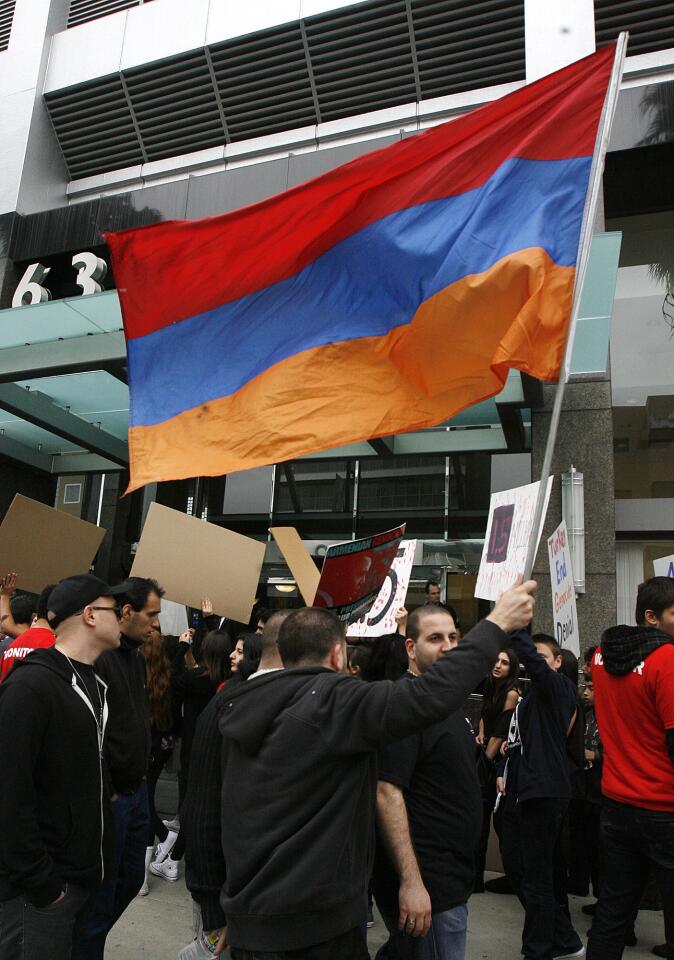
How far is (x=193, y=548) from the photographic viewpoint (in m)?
6.90

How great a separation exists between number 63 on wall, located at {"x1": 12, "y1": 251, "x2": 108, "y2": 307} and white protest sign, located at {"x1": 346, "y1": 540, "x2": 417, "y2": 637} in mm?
8058

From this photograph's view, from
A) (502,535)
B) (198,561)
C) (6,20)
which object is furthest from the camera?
(6,20)

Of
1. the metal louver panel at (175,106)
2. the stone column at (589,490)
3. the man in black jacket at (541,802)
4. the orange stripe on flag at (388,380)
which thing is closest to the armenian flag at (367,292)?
the orange stripe on flag at (388,380)

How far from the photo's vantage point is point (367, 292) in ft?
13.1

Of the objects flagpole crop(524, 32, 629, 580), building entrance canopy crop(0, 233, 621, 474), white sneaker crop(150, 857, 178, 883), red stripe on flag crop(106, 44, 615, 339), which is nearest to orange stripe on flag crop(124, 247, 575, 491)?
flagpole crop(524, 32, 629, 580)

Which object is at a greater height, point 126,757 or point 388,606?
point 388,606

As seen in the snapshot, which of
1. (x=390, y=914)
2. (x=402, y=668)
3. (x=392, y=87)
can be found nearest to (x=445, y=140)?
(x=402, y=668)

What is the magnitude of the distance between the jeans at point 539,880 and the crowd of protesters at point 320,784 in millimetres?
13

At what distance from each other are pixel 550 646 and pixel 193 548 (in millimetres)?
3228

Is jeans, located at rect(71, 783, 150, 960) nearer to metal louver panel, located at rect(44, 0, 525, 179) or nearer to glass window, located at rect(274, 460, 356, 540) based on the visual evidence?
glass window, located at rect(274, 460, 356, 540)

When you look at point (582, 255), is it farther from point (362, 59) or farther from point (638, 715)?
point (362, 59)

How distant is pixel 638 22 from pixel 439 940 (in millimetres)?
12328

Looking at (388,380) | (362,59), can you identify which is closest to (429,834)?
(388,380)

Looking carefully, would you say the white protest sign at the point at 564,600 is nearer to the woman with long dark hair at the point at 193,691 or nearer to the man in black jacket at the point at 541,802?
the man in black jacket at the point at 541,802
